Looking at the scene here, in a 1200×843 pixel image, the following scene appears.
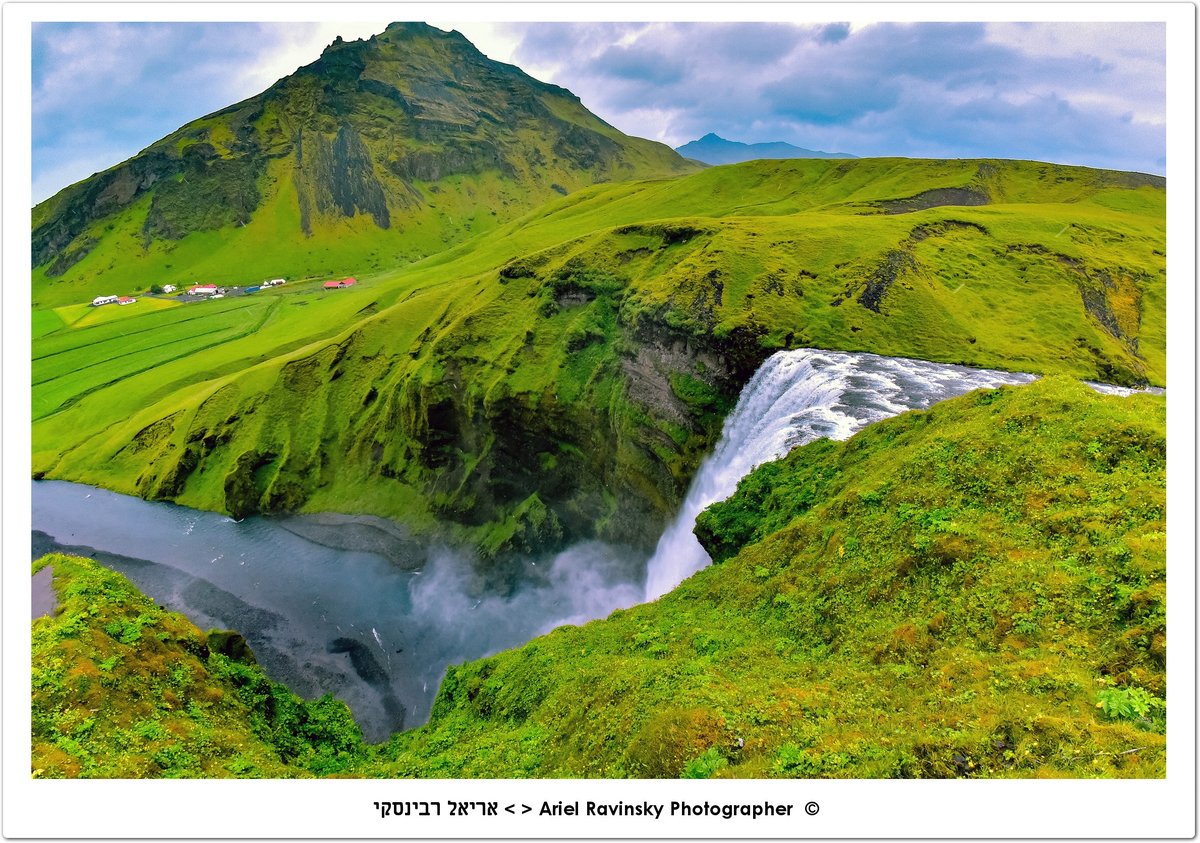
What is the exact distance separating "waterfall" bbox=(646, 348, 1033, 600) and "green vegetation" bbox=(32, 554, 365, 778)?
55.7 ft

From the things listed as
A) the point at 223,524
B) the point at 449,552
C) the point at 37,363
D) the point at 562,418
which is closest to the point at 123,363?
the point at 37,363

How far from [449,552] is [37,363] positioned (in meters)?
98.3

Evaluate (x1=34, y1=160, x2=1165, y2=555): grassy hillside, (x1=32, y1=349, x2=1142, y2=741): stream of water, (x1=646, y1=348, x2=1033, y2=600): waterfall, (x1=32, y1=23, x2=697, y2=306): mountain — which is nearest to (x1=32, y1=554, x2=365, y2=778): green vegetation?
(x1=646, y1=348, x2=1033, y2=600): waterfall

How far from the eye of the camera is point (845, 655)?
11.1m

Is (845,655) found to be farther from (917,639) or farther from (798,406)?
(798,406)

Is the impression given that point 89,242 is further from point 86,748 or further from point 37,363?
point 86,748

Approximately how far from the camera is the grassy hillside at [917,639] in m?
7.97

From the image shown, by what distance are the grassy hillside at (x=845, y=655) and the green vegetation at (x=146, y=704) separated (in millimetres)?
63

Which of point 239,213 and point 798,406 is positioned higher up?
point 239,213

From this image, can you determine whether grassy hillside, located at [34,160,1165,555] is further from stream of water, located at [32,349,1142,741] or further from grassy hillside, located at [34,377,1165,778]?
grassy hillside, located at [34,377,1165,778]

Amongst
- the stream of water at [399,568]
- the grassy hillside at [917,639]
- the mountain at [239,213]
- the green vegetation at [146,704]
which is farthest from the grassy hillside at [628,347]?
the mountain at [239,213]

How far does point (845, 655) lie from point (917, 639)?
54.4 inches

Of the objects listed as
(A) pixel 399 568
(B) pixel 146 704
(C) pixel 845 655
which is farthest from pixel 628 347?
(B) pixel 146 704

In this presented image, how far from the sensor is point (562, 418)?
155ft
